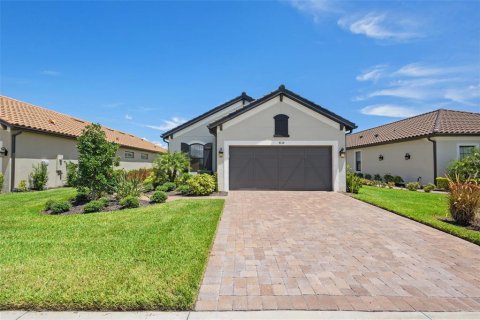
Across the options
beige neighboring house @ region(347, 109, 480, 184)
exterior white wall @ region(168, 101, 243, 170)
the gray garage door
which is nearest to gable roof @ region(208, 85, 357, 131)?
the gray garage door

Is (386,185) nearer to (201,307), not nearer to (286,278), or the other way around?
(286,278)

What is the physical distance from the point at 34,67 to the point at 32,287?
1379cm

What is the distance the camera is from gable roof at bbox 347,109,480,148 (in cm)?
1592

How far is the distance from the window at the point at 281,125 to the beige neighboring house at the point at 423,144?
32.0 feet

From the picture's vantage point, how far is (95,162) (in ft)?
30.8

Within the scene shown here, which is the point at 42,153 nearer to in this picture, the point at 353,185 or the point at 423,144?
the point at 353,185

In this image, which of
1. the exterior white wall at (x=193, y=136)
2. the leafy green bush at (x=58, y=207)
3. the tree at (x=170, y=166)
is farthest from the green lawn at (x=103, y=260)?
the exterior white wall at (x=193, y=136)

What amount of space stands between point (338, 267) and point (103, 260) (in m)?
4.18

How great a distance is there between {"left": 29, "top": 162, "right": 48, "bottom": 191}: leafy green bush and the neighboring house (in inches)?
399

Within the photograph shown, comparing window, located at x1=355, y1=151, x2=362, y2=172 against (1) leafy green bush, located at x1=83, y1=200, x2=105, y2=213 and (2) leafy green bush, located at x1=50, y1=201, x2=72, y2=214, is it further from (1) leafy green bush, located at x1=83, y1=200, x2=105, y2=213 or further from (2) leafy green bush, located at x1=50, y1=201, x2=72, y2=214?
(2) leafy green bush, located at x1=50, y1=201, x2=72, y2=214

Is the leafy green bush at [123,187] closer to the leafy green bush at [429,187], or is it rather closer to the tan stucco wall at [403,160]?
the leafy green bush at [429,187]

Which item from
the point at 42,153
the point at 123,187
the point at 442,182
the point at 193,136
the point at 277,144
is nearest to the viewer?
the point at 123,187

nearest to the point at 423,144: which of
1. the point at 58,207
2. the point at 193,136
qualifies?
the point at 193,136

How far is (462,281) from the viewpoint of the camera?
12.8ft
